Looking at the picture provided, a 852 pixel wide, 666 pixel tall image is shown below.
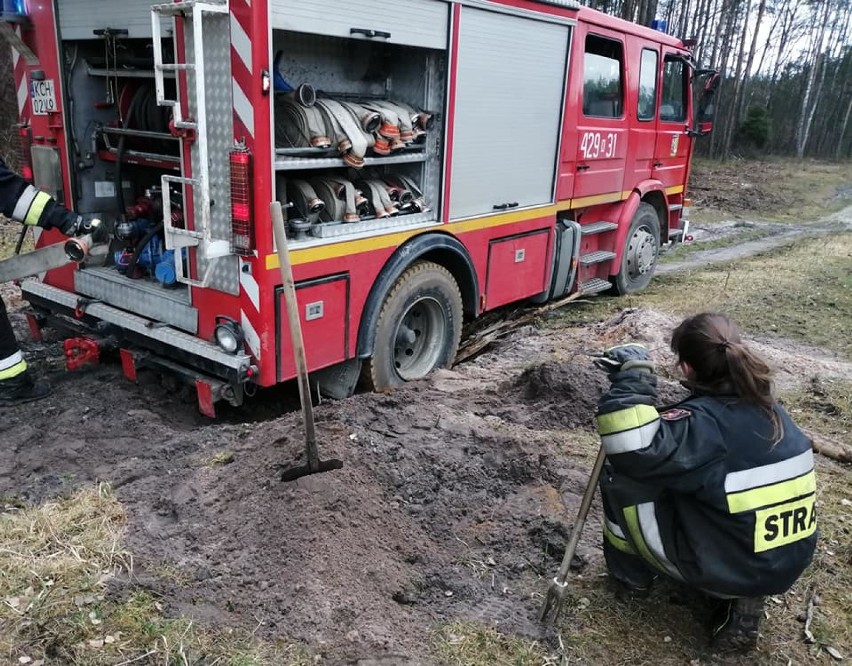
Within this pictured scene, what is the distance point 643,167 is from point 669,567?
5756 mm

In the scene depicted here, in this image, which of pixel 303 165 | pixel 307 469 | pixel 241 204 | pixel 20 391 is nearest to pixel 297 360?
pixel 307 469

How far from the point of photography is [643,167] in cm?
755

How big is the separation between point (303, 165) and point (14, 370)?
2148 millimetres

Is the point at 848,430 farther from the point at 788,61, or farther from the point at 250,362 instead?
the point at 788,61

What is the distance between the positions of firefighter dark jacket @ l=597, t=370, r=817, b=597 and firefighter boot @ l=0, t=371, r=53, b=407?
3.55 meters


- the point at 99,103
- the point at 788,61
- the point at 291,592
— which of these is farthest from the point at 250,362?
the point at 788,61

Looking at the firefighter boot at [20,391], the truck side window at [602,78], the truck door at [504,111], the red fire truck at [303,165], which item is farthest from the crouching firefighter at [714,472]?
the truck side window at [602,78]

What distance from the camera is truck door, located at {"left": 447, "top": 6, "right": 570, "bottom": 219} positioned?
4.80m

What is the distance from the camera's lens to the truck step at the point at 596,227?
6.84 meters

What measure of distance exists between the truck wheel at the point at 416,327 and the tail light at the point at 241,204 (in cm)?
116

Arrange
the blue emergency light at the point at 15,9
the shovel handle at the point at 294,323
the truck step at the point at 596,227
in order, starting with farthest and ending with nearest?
the truck step at the point at 596,227 < the blue emergency light at the point at 15,9 < the shovel handle at the point at 294,323

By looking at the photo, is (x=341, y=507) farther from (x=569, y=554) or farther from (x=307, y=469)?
(x=569, y=554)

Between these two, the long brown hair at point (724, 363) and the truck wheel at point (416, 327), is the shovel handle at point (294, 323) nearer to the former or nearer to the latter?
the truck wheel at point (416, 327)

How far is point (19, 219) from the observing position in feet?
13.9
